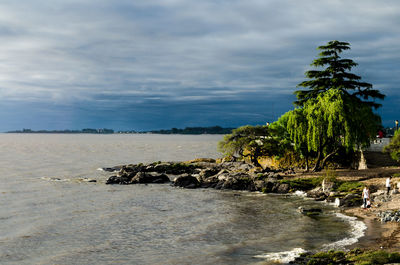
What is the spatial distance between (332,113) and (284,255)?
2688cm

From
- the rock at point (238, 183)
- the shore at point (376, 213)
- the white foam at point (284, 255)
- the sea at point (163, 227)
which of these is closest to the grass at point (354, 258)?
the white foam at point (284, 255)

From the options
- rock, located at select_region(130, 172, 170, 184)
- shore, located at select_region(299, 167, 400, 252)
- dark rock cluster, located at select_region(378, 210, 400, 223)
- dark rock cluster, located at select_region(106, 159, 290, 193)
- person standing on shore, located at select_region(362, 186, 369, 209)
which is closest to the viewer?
shore, located at select_region(299, 167, 400, 252)

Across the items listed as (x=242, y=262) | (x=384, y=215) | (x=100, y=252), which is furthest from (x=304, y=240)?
(x=100, y=252)

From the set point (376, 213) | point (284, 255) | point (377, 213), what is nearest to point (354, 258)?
point (284, 255)

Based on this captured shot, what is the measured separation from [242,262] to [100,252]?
798cm

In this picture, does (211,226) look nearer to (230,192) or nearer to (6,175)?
(230,192)

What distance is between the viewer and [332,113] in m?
43.8

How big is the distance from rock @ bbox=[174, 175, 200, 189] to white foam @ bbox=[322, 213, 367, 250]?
21362mm

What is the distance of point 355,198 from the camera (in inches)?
1326

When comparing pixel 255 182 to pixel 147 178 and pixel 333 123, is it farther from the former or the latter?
pixel 147 178

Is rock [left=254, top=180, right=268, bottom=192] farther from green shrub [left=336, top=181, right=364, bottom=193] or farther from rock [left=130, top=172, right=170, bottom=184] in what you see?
rock [left=130, top=172, right=170, bottom=184]

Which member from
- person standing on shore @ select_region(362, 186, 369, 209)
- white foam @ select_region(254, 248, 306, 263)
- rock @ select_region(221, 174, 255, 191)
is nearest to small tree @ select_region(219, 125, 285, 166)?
rock @ select_region(221, 174, 255, 191)

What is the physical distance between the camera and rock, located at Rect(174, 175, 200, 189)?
157ft

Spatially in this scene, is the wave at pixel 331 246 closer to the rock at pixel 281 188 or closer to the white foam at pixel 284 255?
the white foam at pixel 284 255
